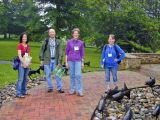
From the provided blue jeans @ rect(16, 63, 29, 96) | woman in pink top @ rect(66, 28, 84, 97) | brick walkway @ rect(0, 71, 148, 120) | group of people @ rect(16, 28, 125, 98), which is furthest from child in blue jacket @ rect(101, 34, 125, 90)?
blue jeans @ rect(16, 63, 29, 96)

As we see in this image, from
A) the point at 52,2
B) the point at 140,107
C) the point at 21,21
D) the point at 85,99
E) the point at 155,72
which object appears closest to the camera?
the point at 140,107

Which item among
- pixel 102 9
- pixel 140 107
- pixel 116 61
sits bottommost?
pixel 140 107

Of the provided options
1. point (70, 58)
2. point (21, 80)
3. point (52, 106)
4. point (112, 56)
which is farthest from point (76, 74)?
point (52, 106)

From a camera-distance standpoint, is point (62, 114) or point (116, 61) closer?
point (62, 114)

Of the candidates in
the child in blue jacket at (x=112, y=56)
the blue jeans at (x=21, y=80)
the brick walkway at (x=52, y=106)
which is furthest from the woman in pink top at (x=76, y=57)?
the blue jeans at (x=21, y=80)

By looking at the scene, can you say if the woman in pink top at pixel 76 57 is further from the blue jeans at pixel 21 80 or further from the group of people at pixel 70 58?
the blue jeans at pixel 21 80

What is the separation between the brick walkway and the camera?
809 cm

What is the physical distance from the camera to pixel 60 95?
1051cm

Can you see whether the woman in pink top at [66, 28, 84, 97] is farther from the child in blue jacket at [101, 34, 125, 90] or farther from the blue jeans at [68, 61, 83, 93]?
the child in blue jacket at [101, 34, 125, 90]

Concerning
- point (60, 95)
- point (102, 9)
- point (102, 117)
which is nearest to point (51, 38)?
point (60, 95)

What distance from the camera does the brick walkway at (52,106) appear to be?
809cm

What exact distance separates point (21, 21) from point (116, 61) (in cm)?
5664

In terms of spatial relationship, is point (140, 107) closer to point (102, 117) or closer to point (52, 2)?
point (102, 117)

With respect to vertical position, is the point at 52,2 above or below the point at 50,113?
above
